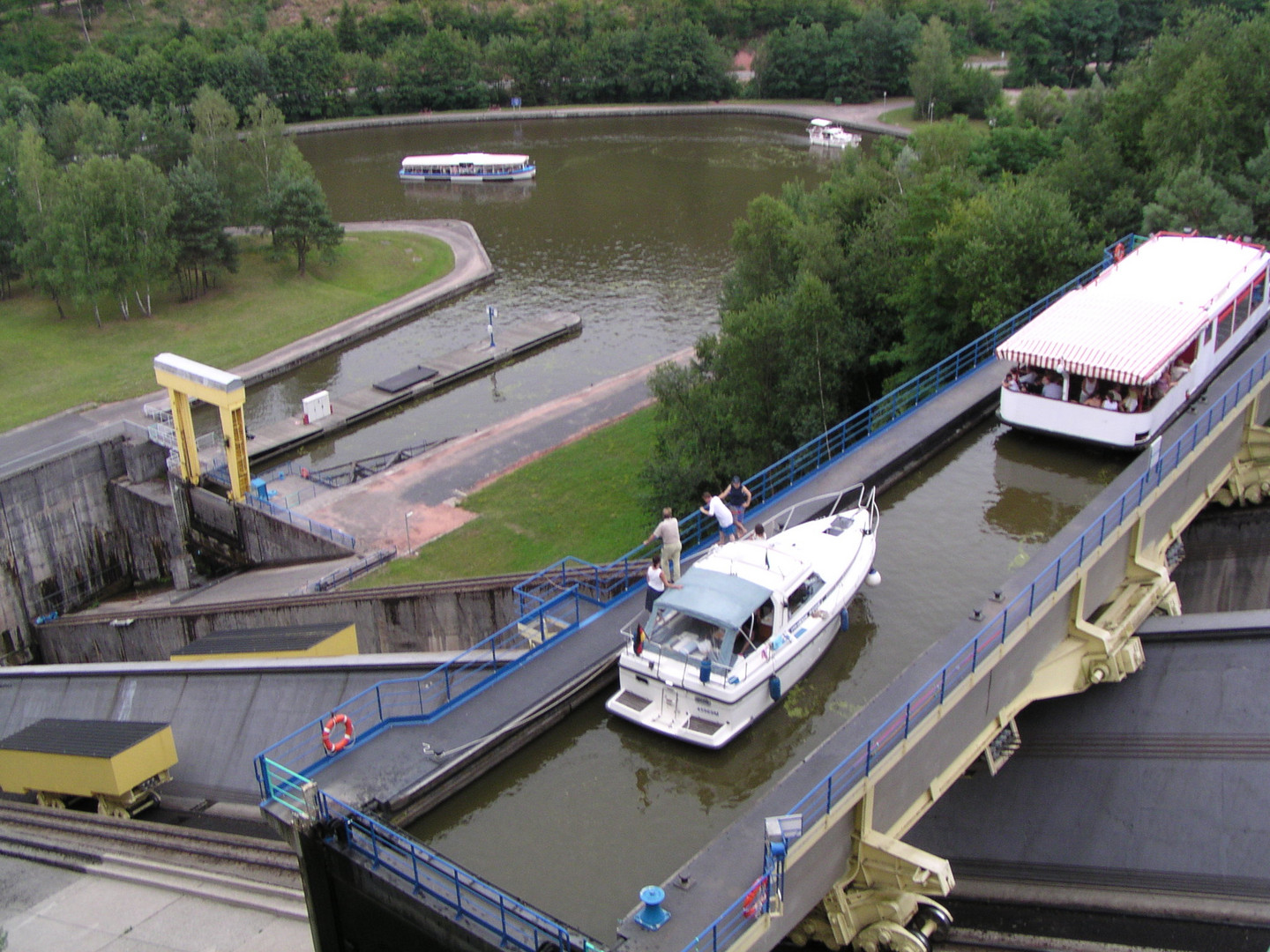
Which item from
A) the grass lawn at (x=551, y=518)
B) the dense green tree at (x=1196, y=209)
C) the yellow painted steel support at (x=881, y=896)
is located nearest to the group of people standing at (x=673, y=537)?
the yellow painted steel support at (x=881, y=896)

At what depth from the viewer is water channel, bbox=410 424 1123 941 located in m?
13.2

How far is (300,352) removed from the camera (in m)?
53.4

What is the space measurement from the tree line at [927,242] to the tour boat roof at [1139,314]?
6.29 m

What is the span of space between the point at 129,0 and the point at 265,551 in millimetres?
109891

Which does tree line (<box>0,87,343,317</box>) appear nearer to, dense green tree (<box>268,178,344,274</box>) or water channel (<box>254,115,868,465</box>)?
dense green tree (<box>268,178,344,274</box>)

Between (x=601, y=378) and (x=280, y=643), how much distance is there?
2570cm

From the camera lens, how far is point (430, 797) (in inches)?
555

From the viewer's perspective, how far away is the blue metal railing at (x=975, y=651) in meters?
13.1

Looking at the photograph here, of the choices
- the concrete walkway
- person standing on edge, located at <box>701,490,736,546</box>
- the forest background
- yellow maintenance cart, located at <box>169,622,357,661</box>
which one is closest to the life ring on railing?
the concrete walkway

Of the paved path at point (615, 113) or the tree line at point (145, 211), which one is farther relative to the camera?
the paved path at point (615, 113)

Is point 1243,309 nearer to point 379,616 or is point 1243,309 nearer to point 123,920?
point 379,616

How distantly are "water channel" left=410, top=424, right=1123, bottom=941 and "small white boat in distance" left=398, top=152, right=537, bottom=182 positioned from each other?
6832 cm

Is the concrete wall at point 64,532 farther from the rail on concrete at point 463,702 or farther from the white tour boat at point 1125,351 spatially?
the white tour boat at point 1125,351

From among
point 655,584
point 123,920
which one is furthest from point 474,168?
point 655,584
